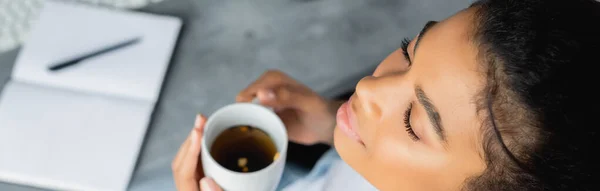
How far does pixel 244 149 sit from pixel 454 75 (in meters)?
0.27

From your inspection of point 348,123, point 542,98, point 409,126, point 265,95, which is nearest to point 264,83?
point 265,95

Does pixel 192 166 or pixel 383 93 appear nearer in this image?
pixel 383 93

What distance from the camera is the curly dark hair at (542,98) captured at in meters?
0.32

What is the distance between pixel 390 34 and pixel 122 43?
310mm

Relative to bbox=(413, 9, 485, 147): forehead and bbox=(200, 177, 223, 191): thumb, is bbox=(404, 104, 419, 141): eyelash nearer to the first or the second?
bbox=(413, 9, 485, 147): forehead

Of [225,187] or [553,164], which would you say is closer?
[553,164]

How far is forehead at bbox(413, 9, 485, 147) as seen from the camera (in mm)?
353

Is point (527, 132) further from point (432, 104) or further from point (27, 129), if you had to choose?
point (27, 129)

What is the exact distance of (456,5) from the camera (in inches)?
28.6

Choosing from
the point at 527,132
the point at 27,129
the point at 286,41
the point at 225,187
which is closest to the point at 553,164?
the point at 527,132

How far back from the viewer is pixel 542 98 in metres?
0.32

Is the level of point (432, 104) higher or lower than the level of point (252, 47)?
higher

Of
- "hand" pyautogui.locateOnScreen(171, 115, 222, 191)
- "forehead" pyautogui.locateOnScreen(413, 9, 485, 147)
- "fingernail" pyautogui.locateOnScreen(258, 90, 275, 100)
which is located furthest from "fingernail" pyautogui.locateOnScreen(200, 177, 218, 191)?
"forehead" pyautogui.locateOnScreen(413, 9, 485, 147)

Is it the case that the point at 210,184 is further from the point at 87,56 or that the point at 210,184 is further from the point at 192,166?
the point at 87,56
